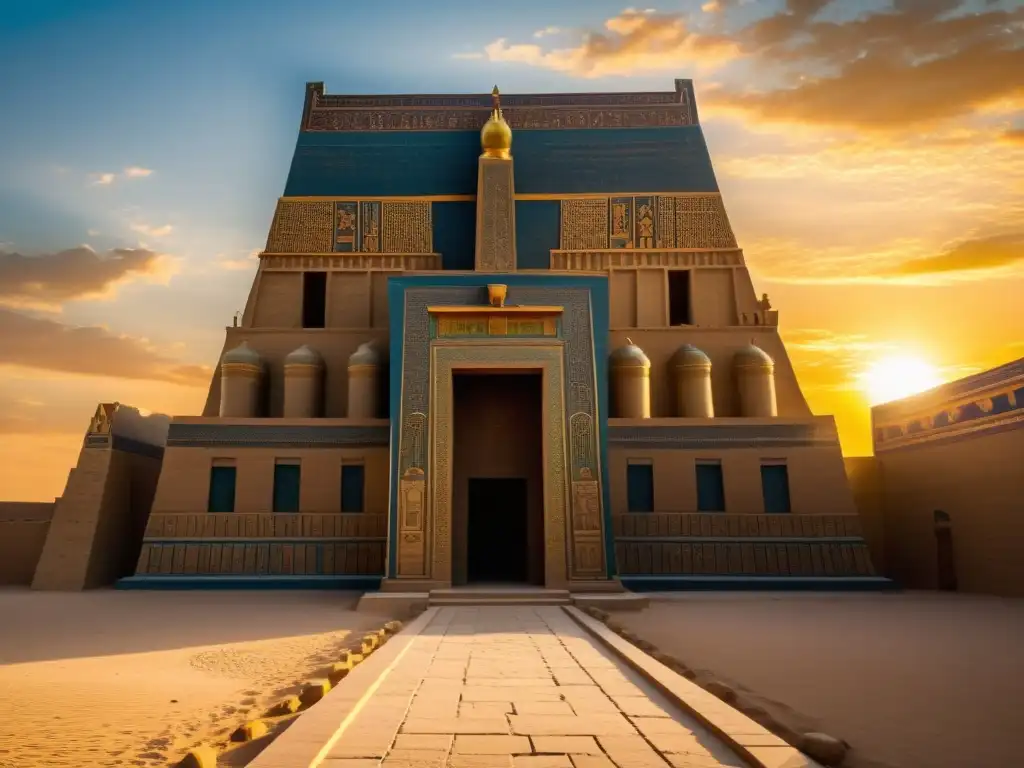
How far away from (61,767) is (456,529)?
428 inches

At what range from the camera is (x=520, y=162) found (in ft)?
74.1

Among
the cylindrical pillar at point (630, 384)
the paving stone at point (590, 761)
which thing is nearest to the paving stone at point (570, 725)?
the paving stone at point (590, 761)

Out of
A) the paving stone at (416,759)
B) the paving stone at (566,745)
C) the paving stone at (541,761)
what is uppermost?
the paving stone at (416,759)

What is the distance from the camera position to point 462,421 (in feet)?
52.5

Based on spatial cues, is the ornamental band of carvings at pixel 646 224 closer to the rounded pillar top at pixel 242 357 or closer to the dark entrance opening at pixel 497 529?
the dark entrance opening at pixel 497 529

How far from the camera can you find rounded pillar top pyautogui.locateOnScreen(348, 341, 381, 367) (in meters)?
17.3

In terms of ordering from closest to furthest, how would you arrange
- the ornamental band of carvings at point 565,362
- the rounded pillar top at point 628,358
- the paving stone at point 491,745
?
1. the paving stone at point 491,745
2. the ornamental band of carvings at point 565,362
3. the rounded pillar top at point 628,358

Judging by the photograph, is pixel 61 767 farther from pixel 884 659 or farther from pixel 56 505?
pixel 56 505

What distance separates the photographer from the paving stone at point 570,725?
179 inches

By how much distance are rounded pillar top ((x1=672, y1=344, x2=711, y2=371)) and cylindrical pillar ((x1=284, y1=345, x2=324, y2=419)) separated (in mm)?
8022

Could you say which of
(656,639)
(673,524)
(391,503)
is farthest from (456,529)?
(656,639)

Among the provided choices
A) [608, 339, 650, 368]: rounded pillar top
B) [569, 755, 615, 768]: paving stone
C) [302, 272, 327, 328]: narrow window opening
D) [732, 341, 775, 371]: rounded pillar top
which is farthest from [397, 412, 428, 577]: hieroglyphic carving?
[569, 755, 615, 768]: paving stone

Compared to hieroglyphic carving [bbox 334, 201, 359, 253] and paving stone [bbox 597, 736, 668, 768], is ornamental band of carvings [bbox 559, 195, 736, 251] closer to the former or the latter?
hieroglyphic carving [bbox 334, 201, 359, 253]

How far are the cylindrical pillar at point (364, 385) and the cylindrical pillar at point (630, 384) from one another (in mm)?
5045
